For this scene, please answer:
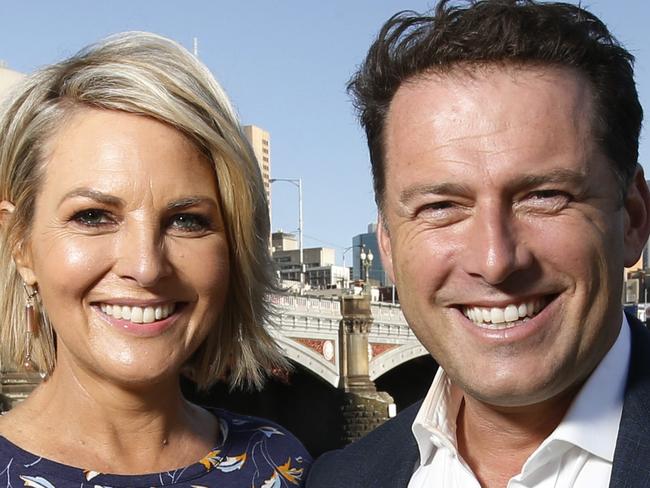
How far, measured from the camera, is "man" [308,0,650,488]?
1.92 m

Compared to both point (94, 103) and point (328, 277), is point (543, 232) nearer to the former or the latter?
point (94, 103)

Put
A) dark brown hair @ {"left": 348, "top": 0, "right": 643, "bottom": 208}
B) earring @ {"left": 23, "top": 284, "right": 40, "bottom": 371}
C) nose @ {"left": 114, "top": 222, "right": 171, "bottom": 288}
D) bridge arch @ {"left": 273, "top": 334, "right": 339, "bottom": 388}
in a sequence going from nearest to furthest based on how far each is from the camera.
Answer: dark brown hair @ {"left": 348, "top": 0, "right": 643, "bottom": 208}
nose @ {"left": 114, "top": 222, "right": 171, "bottom": 288}
earring @ {"left": 23, "top": 284, "right": 40, "bottom": 371}
bridge arch @ {"left": 273, "top": 334, "right": 339, "bottom": 388}

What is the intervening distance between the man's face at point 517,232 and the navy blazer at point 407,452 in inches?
4.3

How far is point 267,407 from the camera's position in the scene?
79.4ft

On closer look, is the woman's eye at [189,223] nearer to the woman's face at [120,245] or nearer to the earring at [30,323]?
the woman's face at [120,245]

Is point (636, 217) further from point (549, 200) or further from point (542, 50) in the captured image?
point (542, 50)

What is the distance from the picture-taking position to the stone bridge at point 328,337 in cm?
2120

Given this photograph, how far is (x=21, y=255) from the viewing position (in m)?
2.42

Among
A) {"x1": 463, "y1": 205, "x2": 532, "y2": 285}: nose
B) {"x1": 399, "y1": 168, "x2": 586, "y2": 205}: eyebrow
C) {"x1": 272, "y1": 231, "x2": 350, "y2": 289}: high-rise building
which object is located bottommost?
{"x1": 463, "y1": 205, "x2": 532, "y2": 285}: nose

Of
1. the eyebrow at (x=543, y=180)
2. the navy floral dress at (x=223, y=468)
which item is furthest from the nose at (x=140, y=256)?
the eyebrow at (x=543, y=180)

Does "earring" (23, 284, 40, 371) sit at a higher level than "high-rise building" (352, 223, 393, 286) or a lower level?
lower

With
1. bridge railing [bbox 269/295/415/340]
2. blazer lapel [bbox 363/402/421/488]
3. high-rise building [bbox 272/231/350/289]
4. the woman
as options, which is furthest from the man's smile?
high-rise building [bbox 272/231/350/289]

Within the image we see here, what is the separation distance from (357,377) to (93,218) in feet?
69.7

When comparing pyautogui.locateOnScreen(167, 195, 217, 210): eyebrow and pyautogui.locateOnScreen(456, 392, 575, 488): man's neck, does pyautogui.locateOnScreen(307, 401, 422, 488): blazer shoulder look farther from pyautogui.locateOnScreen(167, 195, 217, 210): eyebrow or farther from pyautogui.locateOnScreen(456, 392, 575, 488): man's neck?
pyautogui.locateOnScreen(167, 195, 217, 210): eyebrow
